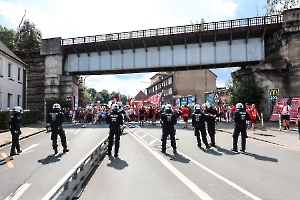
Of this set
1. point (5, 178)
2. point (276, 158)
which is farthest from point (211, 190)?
point (5, 178)

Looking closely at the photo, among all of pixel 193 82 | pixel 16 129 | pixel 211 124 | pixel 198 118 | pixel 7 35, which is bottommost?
pixel 16 129

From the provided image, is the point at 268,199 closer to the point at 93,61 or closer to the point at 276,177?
the point at 276,177

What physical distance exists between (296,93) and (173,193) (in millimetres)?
21976

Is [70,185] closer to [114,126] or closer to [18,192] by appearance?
[18,192]

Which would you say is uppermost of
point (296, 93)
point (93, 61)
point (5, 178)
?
point (93, 61)

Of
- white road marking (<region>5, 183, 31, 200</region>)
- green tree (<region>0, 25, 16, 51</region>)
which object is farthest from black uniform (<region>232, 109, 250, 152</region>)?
green tree (<region>0, 25, 16, 51</region>)

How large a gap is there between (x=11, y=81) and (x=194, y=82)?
162 feet

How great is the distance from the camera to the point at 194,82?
68750 mm

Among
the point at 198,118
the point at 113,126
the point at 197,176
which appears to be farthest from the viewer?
the point at 198,118

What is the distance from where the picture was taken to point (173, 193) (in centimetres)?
511

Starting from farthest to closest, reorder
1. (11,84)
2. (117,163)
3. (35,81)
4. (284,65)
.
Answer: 1. (35,81)
2. (11,84)
3. (284,65)
4. (117,163)

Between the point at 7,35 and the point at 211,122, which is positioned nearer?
the point at 211,122

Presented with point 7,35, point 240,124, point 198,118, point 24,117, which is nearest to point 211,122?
point 198,118

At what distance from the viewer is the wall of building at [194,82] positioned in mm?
68000
